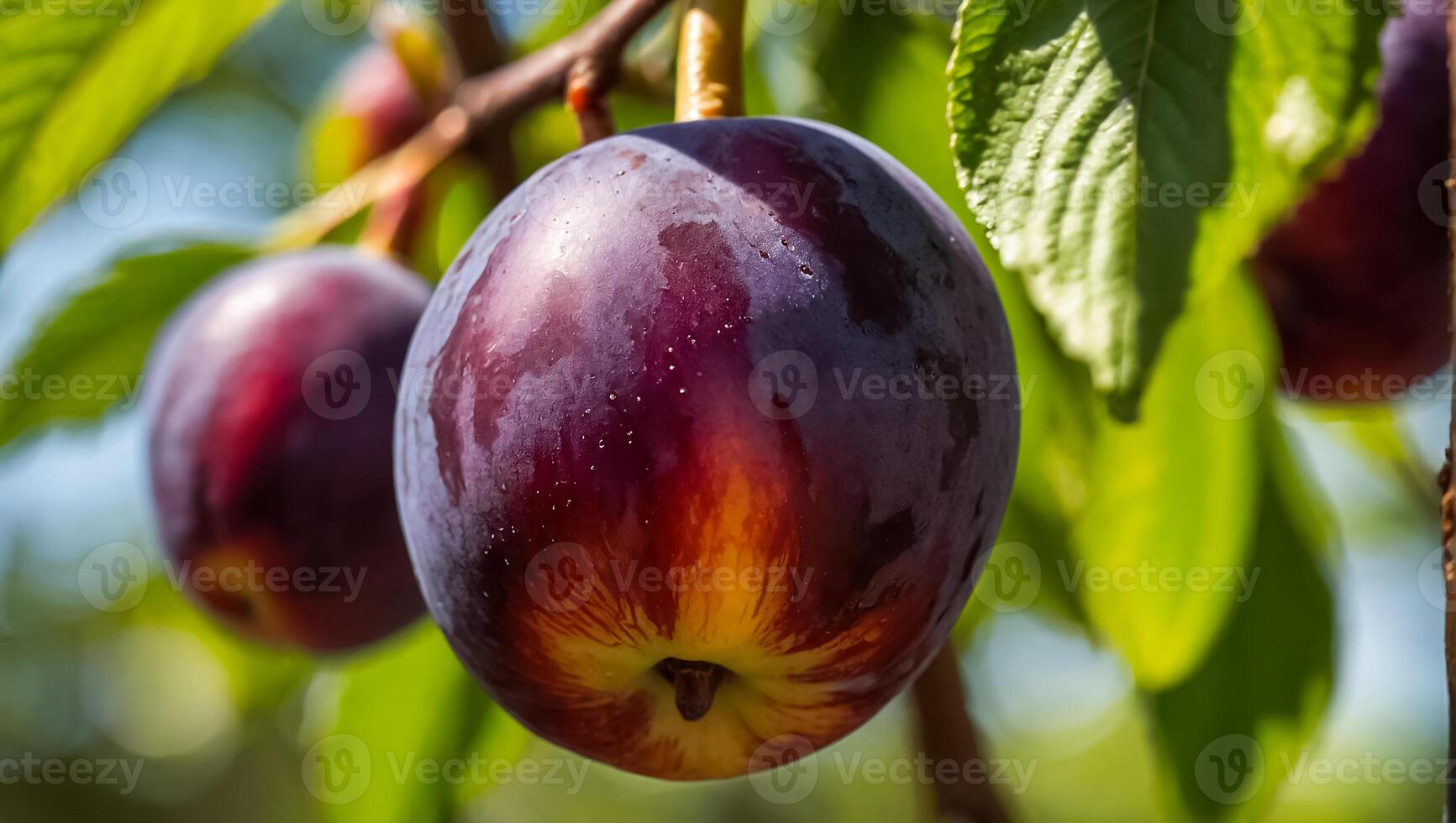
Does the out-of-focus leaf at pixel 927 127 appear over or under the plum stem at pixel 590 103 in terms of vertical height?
under

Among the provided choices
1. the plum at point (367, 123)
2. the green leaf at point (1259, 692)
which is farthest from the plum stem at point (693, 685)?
the plum at point (367, 123)

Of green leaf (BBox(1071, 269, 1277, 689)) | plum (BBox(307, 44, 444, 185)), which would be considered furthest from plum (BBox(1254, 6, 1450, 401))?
plum (BBox(307, 44, 444, 185))

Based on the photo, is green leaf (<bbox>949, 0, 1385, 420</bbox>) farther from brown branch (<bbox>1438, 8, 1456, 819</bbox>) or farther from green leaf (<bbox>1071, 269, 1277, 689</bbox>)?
green leaf (<bbox>1071, 269, 1277, 689</bbox>)

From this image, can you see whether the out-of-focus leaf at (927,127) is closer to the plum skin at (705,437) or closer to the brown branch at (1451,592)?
the plum skin at (705,437)

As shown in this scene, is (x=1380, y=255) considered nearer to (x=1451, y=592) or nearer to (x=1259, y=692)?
(x=1259, y=692)

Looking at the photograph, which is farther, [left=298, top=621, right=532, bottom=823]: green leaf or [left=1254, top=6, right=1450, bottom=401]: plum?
[left=298, top=621, right=532, bottom=823]: green leaf

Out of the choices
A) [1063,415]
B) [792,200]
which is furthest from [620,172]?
[1063,415]

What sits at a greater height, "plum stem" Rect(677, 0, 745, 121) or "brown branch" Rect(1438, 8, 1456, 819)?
"plum stem" Rect(677, 0, 745, 121)
